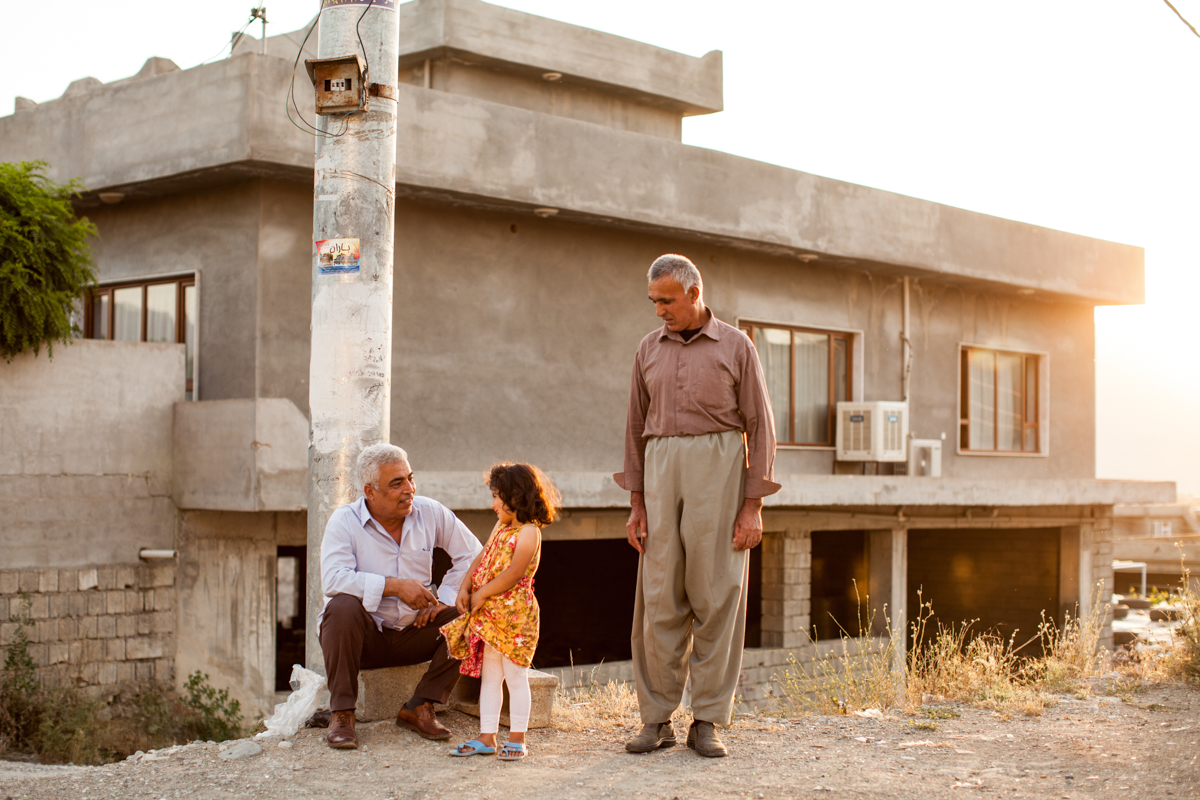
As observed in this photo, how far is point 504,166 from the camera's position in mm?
11203

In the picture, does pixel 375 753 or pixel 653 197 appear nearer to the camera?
pixel 375 753

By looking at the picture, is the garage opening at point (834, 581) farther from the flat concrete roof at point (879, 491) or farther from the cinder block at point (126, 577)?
the cinder block at point (126, 577)

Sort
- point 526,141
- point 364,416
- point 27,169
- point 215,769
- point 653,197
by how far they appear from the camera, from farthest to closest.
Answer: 1. point 653,197
2. point 526,141
3. point 27,169
4. point 364,416
5. point 215,769

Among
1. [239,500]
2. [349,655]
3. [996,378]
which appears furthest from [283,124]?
[996,378]

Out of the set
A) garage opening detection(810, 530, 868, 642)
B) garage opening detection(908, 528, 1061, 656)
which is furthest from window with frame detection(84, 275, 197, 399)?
garage opening detection(908, 528, 1061, 656)

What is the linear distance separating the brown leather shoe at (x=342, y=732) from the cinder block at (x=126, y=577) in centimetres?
538

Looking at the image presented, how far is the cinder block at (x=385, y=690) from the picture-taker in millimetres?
5383

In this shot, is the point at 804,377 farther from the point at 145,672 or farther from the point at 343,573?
the point at 343,573

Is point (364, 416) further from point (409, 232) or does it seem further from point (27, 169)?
point (409, 232)

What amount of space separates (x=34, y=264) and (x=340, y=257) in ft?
15.5

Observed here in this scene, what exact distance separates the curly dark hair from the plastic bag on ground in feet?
4.24

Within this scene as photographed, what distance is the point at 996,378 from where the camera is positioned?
57.0 feet

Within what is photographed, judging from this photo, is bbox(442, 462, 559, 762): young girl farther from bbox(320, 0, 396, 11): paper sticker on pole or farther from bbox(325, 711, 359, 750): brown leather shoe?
bbox(320, 0, 396, 11): paper sticker on pole

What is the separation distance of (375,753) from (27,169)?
261 inches
